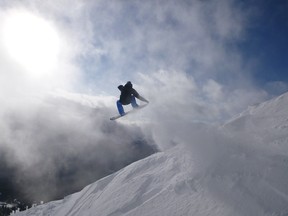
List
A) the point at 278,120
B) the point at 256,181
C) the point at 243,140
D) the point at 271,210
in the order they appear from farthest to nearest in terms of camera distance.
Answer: the point at 278,120 < the point at 243,140 < the point at 256,181 < the point at 271,210

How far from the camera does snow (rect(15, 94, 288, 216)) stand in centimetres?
1211

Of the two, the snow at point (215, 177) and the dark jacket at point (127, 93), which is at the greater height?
the dark jacket at point (127, 93)

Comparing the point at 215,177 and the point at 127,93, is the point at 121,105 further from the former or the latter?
the point at 215,177

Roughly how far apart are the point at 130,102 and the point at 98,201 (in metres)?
7.53

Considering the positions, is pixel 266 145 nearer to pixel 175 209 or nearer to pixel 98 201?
pixel 175 209

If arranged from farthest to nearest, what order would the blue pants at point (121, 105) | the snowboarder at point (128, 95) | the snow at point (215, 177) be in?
1. the blue pants at point (121, 105)
2. the snowboarder at point (128, 95)
3. the snow at point (215, 177)

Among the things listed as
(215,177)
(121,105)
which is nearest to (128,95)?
(121,105)

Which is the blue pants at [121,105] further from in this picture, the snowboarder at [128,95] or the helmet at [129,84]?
the helmet at [129,84]

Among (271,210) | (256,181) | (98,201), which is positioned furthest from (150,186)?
(271,210)

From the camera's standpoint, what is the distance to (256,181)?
504 inches

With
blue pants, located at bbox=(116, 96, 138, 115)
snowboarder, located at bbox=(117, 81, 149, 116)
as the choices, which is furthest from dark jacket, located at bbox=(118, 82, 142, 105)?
blue pants, located at bbox=(116, 96, 138, 115)

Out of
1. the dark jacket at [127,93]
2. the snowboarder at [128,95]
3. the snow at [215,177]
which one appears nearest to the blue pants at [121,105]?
the snowboarder at [128,95]

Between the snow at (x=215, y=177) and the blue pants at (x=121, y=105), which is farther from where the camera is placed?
the blue pants at (x=121, y=105)

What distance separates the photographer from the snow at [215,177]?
12.1m
